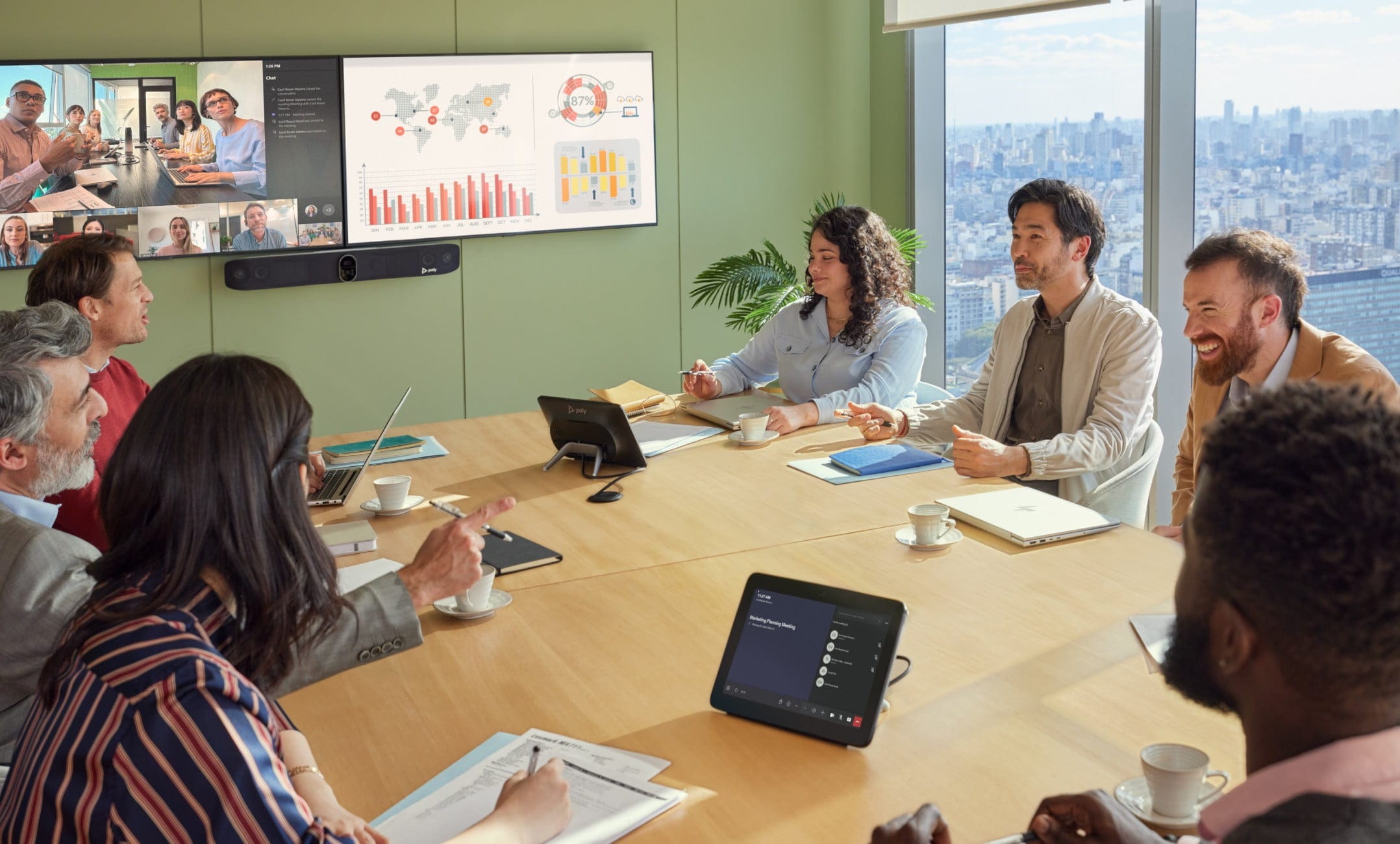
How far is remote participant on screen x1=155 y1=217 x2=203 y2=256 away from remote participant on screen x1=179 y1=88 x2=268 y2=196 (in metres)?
0.18

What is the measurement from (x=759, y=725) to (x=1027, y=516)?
1.10 m

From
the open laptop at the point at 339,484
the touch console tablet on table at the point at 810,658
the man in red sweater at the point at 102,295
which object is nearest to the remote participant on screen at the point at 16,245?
the man in red sweater at the point at 102,295

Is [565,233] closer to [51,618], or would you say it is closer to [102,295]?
[102,295]

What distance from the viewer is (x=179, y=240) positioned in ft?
16.1

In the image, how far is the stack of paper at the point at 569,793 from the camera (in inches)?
61.1

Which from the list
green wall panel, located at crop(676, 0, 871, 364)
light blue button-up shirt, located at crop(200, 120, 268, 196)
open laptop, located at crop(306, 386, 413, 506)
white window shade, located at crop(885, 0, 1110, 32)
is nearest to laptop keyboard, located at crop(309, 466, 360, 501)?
open laptop, located at crop(306, 386, 413, 506)

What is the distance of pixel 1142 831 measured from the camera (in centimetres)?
136

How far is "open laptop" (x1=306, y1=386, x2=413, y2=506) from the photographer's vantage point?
122 inches

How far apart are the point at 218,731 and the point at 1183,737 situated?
1.25 metres

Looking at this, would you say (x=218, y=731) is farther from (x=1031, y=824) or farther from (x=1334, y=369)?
(x=1334, y=369)

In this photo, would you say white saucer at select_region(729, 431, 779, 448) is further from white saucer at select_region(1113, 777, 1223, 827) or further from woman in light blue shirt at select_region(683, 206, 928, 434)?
white saucer at select_region(1113, 777, 1223, 827)

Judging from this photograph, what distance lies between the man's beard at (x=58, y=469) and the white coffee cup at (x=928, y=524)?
1.67 metres

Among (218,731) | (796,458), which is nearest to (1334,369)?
(796,458)

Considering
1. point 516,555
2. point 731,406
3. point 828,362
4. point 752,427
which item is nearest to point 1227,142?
point 828,362
